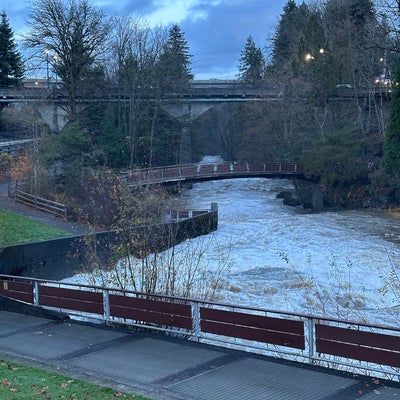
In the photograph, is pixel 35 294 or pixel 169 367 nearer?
pixel 169 367

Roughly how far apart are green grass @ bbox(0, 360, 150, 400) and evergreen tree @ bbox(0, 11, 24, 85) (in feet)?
193

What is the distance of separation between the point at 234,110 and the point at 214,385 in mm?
67927

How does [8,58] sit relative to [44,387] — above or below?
above

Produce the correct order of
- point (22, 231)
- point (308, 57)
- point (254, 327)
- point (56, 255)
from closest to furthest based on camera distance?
1. point (254, 327)
2. point (56, 255)
3. point (22, 231)
4. point (308, 57)

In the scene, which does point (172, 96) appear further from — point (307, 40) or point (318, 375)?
point (318, 375)

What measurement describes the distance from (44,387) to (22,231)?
21935 mm

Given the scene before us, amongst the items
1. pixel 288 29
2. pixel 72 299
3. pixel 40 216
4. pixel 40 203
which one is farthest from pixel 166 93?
pixel 72 299

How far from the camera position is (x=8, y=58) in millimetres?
67188

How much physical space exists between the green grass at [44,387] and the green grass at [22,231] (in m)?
17.6

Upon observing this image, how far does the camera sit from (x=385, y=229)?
4066 cm

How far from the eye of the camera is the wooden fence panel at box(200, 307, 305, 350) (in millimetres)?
12516

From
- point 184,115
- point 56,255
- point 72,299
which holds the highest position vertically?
point 184,115

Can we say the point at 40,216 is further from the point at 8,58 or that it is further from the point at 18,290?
the point at 8,58

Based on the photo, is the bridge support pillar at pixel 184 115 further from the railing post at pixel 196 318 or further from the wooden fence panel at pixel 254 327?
the wooden fence panel at pixel 254 327
